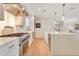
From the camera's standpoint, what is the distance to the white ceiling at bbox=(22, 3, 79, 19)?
5.15 ft

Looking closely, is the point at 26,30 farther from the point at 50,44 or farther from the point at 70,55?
the point at 70,55

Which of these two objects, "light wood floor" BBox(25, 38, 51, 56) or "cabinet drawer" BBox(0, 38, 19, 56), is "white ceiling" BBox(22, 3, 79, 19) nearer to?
"light wood floor" BBox(25, 38, 51, 56)

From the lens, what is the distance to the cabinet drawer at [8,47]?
1.48 m

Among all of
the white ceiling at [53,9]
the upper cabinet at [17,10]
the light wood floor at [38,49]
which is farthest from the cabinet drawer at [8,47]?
the white ceiling at [53,9]

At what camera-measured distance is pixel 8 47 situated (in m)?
1.68

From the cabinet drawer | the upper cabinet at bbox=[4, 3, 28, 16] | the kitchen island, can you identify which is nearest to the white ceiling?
the upper cabinet at bbox=[4, 3, 28, 16]

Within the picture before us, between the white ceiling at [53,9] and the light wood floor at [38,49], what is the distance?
0.39 m

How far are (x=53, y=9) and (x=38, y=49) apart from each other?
59 cm

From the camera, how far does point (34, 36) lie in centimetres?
183

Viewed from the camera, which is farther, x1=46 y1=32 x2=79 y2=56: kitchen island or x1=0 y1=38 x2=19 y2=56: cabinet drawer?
x1=46 y1=32 x2=79 y2=56: kitchen island

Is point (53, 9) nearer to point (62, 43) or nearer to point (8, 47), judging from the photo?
point (62, 43)

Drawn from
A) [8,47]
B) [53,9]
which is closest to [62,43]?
[53,9]

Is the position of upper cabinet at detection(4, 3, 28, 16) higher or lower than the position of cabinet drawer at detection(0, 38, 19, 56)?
higher

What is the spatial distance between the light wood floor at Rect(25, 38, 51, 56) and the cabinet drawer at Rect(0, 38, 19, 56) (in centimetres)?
23
